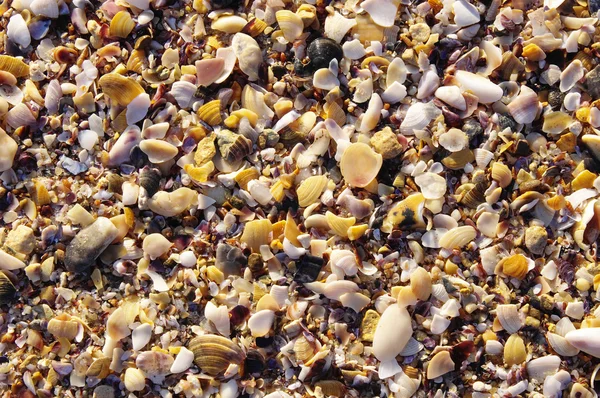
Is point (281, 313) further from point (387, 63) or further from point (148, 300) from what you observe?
point (387, 63)

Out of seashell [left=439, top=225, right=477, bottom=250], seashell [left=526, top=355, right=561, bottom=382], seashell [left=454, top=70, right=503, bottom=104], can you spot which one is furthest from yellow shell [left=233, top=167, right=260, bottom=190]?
seashell [left=526, top=355, right=561, bottom=382]

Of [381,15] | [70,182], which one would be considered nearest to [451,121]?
[381,15]

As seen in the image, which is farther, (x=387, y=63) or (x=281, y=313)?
(x=387, y=63)

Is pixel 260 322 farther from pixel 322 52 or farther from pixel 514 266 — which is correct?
pixel 322 52

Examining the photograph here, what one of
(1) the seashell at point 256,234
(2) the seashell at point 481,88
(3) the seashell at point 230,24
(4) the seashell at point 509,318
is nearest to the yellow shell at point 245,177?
(1) the seashell at point 256,234

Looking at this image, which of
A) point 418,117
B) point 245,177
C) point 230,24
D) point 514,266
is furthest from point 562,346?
point 230,24

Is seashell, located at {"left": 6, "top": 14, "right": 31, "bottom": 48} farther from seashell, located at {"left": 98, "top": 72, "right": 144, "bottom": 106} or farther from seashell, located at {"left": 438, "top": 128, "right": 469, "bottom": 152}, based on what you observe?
seashell, located at {"left": 438, "top": 128, "right": 469, "bottom": 152}
